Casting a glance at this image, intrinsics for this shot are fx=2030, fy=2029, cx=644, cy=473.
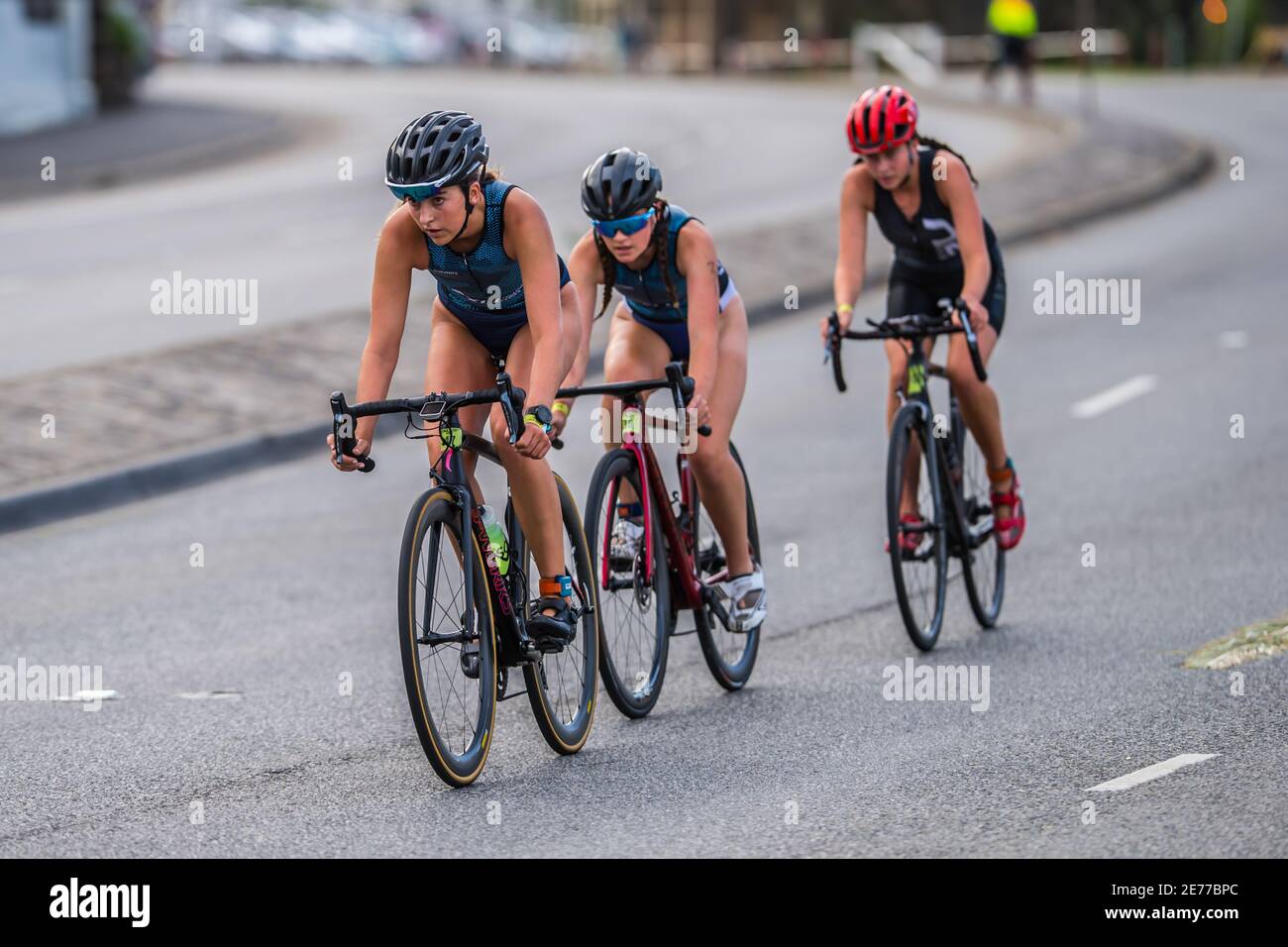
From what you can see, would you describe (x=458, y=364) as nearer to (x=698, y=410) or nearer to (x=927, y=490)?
(x=698, y=410)

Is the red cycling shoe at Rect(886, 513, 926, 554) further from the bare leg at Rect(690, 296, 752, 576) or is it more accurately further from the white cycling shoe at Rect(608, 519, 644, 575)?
the white cycling shoe at Rect(608, 519, 644, 575)

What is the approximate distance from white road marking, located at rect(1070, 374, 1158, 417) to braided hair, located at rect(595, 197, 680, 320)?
250 inches

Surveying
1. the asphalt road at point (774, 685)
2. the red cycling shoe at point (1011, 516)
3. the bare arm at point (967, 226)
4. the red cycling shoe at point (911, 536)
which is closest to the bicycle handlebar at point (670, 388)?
the asphalt road at point (774, 685)

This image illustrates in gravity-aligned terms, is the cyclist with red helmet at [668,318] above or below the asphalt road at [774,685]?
above

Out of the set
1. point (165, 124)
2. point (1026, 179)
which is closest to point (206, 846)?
point (1026, 179)

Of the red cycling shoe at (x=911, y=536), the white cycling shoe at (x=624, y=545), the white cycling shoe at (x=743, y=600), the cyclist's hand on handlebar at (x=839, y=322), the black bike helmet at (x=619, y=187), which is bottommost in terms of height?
the white cycling shoe at (x=743, y=600)

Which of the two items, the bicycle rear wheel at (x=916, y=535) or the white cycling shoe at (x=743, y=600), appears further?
the bicycle rear wheel at (x=916, y=535)

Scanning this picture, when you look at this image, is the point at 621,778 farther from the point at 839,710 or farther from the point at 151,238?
the point at 151,238

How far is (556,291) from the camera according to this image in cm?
616

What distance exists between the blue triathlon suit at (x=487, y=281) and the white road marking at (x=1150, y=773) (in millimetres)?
2259

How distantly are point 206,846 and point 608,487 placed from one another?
1897 millimetres

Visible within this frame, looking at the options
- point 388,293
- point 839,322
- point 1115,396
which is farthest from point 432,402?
point 1115,396

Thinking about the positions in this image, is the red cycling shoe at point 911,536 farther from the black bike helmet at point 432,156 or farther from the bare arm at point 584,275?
the black bike helmet at point 432,156

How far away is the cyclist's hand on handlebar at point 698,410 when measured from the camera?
671 centimetres
